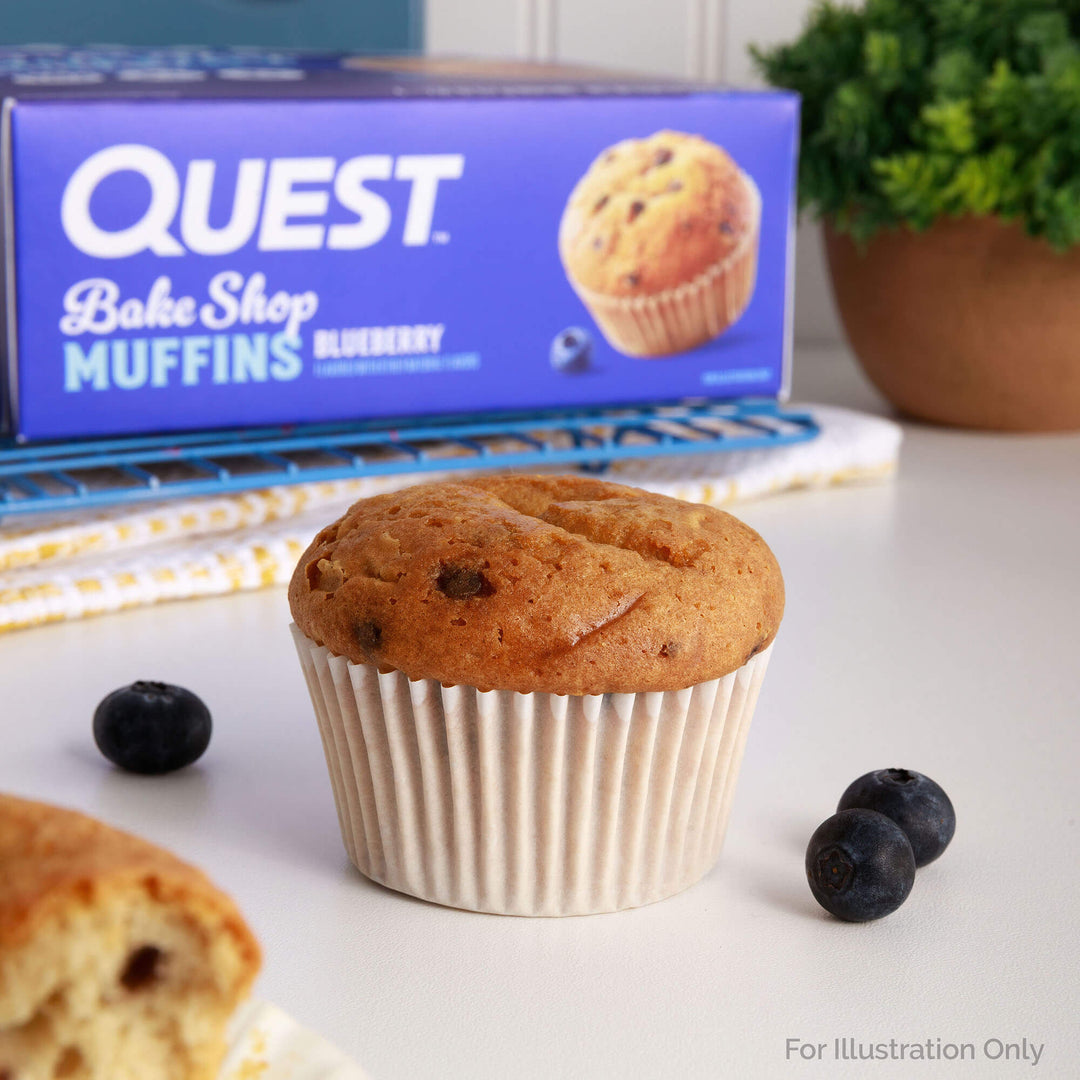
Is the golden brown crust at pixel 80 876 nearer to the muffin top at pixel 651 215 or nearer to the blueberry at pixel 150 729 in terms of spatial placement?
the blueberry at pixel 150 729

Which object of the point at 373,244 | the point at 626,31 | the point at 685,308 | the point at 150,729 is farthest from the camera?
the point at 626,31

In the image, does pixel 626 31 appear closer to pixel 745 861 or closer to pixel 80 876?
pixel 745 861

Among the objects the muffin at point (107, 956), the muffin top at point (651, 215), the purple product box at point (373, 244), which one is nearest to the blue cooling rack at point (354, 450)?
the purple product box at point (373, 244)

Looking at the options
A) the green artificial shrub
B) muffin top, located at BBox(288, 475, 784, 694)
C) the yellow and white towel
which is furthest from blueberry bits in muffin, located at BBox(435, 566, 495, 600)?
the green artificial shrub

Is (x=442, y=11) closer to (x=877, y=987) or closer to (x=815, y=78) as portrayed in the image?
(x=815, y=78)

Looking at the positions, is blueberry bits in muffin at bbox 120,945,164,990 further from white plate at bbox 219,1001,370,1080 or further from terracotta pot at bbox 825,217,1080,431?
terracotta pot at bbox 825,217,1080,431

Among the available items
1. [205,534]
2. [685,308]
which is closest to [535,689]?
[205,534]

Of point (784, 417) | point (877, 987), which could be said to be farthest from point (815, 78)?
point (877, 987)
